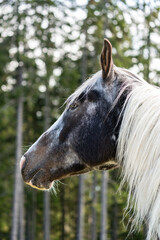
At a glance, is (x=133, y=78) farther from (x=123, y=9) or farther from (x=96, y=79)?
(x=123, y=9)

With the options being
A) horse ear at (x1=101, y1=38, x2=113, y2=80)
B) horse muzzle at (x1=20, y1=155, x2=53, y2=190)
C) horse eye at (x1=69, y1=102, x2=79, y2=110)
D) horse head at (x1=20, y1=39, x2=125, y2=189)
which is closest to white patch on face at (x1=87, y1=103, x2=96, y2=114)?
horse head at (x1=20, y1=39, x2=125, y2=189)

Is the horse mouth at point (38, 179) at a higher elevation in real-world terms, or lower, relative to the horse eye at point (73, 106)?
lower

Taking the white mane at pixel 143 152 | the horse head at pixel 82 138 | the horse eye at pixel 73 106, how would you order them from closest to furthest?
1. the white mane at pixel 143 152
2. the horse head at pixel 82 138
3. the horse eye at pixel 73 106

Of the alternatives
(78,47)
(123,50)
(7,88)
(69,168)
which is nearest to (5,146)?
(7,88)

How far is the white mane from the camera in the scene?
2467mm

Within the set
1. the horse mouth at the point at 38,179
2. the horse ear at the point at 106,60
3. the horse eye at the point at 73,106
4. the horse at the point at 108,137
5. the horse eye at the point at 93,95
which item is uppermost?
the horse ear at the point at 106,60

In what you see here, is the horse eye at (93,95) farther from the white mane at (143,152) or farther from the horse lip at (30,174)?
the horse lip at (30,174)

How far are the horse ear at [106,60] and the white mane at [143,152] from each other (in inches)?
8.8

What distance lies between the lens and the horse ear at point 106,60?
272cm

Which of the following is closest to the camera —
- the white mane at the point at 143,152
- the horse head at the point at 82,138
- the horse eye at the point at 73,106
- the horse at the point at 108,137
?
the white mane at the point at 143,152

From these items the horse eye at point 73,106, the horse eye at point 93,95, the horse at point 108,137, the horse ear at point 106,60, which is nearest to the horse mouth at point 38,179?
the horse at point 108,137

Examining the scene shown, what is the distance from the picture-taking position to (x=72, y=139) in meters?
2.98

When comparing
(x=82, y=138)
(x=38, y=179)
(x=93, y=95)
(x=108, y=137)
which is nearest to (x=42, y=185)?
(x=38, y=179)

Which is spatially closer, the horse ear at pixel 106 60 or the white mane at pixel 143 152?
the white mane at pixel 143 152
